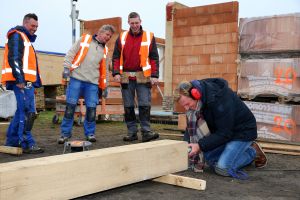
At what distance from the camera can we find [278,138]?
6652 millimetres

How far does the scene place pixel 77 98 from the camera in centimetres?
598

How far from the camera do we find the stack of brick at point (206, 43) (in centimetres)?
871

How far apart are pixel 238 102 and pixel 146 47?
249 cm

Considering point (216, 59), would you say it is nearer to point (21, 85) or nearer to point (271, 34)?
point (271, 34)

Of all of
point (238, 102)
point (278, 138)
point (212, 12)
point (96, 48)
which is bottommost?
point (278, 138)

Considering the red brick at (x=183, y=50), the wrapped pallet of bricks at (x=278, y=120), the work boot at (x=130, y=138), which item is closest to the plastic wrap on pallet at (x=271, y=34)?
the wrapped pallet of bricks at (x=278, y=120)

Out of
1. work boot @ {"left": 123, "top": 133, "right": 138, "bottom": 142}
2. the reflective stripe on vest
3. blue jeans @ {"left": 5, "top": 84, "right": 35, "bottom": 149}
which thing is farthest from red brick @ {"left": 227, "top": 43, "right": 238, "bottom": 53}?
blue jeans @ {"left": 5, "top": 84, "right": 35, "bottom": 149}

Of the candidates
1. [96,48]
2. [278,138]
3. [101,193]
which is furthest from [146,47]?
[101,193]

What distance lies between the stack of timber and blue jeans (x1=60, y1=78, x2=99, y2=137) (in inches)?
104

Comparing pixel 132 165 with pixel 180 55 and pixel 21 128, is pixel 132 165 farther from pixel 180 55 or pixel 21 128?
pixel 180 55

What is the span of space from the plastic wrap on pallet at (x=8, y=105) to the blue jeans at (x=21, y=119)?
172 inches

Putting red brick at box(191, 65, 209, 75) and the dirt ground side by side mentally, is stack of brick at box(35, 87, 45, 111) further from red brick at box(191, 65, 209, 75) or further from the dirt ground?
the dirt ground

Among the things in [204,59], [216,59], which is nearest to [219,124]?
[216,59]

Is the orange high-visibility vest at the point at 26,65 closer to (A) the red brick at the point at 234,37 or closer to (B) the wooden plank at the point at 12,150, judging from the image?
(B) the wooden plank at the point at 12,150
